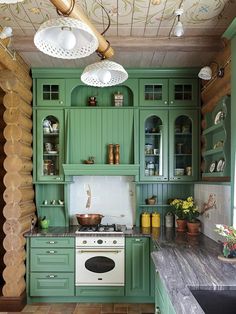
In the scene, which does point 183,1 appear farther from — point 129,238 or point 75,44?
point 129,238

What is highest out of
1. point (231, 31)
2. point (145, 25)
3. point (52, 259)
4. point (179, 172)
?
point (145, 25)

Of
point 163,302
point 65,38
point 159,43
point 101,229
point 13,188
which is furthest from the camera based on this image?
point 101,229

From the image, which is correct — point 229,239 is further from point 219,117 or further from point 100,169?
point 100,169

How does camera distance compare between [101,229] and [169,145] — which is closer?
[101,229]

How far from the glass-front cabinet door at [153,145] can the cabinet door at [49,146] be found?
100 cm

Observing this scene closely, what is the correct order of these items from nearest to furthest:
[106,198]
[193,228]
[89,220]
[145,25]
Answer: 1. [145,25]
2. [193,228]
3. [89,220]
4. [106,198]

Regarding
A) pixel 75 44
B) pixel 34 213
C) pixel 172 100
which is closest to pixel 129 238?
pixel 34 213

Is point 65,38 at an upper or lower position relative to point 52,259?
upper

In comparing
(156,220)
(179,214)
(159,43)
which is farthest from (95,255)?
(159,43)

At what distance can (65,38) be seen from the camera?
1519mm

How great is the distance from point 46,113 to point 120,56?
3.80 ft

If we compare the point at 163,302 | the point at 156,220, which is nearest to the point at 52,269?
the point at 156,220

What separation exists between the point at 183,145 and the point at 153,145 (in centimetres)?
37

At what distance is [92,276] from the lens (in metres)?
3.68
